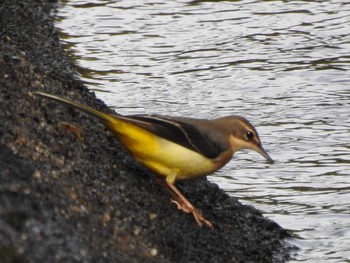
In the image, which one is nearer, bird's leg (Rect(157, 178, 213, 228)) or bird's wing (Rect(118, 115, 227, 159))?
bird's wing (Rect(118, 115, 227, 159))

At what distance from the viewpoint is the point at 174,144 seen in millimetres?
7801

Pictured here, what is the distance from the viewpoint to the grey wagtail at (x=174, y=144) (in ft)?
25.1

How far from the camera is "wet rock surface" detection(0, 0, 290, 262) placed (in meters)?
5.84

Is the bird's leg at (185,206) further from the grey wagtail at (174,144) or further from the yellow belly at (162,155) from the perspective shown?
the yellow belly at (162,155)

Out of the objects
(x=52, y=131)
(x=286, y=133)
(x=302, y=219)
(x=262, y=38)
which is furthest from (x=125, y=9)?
(x=52, y=131)

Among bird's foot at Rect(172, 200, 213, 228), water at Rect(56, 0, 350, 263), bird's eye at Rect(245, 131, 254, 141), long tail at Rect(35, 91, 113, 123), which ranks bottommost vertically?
water at Rect(56, 0, 350, 263)

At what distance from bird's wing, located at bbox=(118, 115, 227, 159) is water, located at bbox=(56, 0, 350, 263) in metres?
1.31

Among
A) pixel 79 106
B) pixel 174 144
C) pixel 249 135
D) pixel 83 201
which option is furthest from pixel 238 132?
pixel 83 201

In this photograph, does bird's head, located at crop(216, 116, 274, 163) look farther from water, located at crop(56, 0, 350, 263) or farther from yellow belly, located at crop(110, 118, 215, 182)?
water, located at crop(56, 0, 350, 263)

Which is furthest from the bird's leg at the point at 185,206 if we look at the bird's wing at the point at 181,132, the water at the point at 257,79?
the water at the point at 257,79

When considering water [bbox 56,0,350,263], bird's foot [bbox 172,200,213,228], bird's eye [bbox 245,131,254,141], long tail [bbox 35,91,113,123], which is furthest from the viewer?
water [bbox 56,0,350,263]

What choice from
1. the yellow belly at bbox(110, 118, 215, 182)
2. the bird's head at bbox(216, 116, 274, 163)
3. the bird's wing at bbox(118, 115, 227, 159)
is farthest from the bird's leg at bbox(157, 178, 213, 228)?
the bird's head at bbox(216, 116, 274, 163)

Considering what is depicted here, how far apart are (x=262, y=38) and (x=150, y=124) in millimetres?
7312

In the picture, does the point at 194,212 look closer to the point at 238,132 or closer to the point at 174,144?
the point at 174,144
